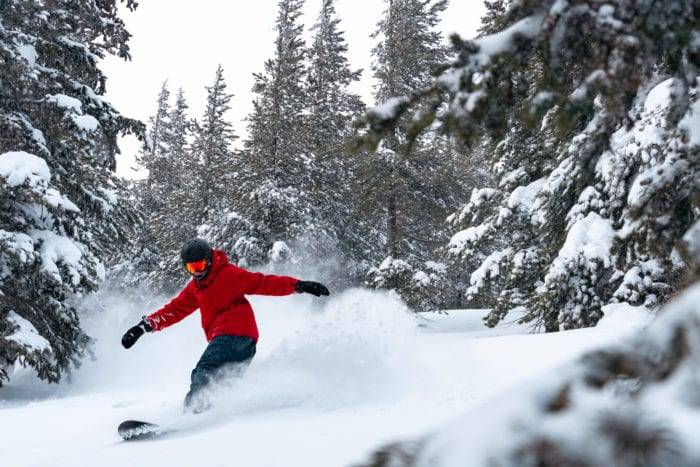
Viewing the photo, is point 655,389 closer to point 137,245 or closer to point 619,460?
point 619,460

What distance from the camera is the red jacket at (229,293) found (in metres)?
6.70

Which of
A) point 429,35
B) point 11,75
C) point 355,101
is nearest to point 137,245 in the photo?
point 355,101

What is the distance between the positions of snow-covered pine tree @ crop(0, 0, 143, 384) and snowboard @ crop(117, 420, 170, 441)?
232 inches

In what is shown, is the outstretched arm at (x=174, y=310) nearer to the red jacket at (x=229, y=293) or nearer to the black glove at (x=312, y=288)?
the red jacket at (x=229, y=293)

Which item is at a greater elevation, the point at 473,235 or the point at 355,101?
the point at 355,101

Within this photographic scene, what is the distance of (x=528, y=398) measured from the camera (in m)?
1.08

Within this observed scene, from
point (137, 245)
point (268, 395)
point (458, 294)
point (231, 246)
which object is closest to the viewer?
point (268, 395)

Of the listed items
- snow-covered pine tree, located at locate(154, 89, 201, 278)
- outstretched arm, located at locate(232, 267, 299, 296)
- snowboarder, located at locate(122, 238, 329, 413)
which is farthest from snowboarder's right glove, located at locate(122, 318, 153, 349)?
snow-covered pine tree, located at locate(154, 89, 201, 278)

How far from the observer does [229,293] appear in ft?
22.3

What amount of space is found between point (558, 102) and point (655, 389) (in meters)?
1.90

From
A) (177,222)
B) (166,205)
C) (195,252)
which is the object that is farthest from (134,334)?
(166,205)

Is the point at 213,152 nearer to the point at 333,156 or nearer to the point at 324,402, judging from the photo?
the point at 333,156

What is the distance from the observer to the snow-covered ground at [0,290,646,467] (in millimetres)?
4039

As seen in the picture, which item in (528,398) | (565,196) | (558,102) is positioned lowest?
(528,398)
